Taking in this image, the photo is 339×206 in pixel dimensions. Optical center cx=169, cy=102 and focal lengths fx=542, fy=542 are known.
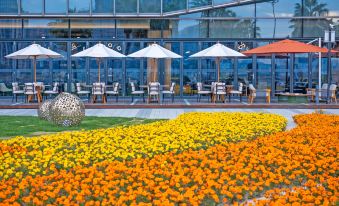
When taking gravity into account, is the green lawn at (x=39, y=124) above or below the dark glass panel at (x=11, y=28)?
below

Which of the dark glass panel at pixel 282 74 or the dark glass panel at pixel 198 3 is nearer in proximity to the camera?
the dark glass panel at pixel 282 74

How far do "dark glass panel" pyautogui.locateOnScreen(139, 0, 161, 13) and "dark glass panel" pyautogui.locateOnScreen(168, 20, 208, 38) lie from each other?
1037 millimetres

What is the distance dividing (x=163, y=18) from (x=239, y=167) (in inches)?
854

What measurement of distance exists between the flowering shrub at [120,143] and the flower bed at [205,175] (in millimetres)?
48

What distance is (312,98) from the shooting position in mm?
24844

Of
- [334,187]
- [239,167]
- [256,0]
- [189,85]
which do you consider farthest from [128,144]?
[256,0]

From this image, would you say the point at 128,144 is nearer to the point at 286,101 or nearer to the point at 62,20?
the point at 286,101

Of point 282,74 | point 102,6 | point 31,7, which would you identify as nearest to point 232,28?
point 282,74

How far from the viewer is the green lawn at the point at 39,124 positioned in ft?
43.6

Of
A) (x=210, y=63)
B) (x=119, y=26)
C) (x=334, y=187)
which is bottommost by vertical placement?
(x=334, y=187)

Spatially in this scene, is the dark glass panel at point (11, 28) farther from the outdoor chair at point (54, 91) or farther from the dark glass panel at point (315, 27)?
the dark glass panel at point (315, 27)

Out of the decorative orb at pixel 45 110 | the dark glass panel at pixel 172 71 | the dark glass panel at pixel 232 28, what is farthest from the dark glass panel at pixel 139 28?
the decorative orb at pixel 45 110

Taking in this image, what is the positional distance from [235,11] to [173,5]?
3310 mm

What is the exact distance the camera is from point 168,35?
2853 cm
